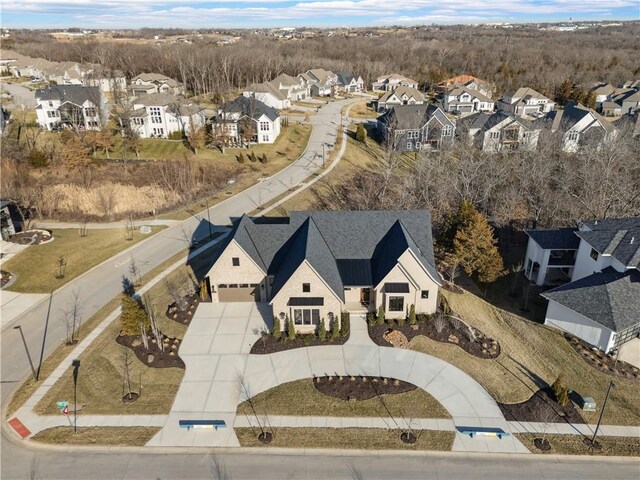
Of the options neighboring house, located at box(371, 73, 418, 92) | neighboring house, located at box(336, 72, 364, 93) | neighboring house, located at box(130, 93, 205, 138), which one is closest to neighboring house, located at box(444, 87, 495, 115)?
neighboring house, located at box(371, 73, 418, 92)

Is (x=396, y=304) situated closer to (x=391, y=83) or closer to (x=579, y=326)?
(x=579, y=326)

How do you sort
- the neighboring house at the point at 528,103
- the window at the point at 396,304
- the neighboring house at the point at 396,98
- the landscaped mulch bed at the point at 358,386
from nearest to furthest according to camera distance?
the landscaped mulch bed at the point at 358,386, the window at the point at 396,304, the neighboring house at the point at 396,98, the neighboring house at the point at 528,103

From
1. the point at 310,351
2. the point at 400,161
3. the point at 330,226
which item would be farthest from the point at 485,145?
the point at 310,351

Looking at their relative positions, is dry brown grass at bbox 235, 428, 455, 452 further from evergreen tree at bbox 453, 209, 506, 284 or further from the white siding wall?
evergreen tree at bbox 453, 209, 506, 284

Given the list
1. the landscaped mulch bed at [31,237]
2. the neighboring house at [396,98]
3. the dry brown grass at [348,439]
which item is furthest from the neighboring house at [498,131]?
the landscaped mulch bed at [31,237]

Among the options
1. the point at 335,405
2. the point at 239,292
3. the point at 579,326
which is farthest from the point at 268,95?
the point at 335,405

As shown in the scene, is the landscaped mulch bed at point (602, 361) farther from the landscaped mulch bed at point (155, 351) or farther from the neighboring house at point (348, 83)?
the neighboring house at point (348, 83)

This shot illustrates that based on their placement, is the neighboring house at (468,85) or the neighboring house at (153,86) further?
the neighboring house at (468,85)
